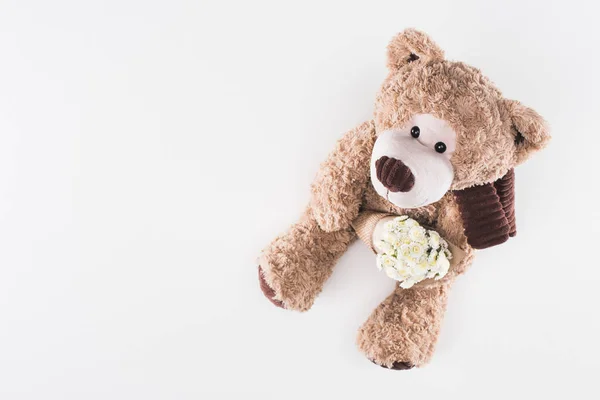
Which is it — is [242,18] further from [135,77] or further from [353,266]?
[353,266]

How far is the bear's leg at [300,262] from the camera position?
3.93 ft

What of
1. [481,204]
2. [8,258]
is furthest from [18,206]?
[481,204]

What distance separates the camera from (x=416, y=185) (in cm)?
99

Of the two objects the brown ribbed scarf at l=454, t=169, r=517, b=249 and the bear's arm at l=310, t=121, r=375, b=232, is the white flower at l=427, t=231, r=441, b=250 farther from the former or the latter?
the bear's arm at l=310, t=121, r=375, b=232

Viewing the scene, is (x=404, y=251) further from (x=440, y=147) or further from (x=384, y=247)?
(x=440, y=147)

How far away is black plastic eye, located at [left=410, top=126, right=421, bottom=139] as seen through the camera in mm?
1008

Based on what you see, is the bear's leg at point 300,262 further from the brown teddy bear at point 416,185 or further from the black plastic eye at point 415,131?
the black plastic eye at point 415,131

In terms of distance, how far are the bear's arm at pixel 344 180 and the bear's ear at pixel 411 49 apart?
6.3 inches

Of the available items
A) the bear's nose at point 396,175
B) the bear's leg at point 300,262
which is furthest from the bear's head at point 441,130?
the bear's leg at point 300,262

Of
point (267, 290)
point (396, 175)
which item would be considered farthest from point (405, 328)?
point (396, 175)

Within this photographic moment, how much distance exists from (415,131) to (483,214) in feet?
0.75

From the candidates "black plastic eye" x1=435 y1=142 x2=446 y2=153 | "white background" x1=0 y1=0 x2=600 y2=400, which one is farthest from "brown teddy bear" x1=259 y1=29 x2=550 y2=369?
"white background" x1=0 y1=0 x2=600 y2=400

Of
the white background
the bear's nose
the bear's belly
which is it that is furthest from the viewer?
the white background

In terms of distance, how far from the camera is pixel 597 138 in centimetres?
138
